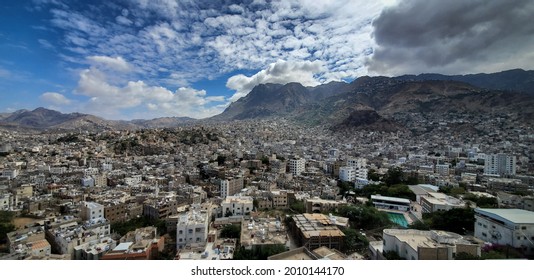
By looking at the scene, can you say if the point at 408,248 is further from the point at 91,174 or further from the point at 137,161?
the point at 137,161

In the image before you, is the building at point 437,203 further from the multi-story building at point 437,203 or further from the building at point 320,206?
the building at point 320,206

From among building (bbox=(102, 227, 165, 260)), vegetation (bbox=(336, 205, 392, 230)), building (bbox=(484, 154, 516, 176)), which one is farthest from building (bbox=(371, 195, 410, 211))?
building (bbox=(484, 154, 516, 176))

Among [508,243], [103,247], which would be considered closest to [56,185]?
[103,247]

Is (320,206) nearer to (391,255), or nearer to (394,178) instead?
(391,255)

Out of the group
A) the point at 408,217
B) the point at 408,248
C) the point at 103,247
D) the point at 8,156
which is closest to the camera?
the point at 408,248

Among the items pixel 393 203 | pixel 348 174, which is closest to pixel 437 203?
pixel 393 203

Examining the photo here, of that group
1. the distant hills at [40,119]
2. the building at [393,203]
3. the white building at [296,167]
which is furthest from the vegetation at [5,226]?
the white building at [296,167]
